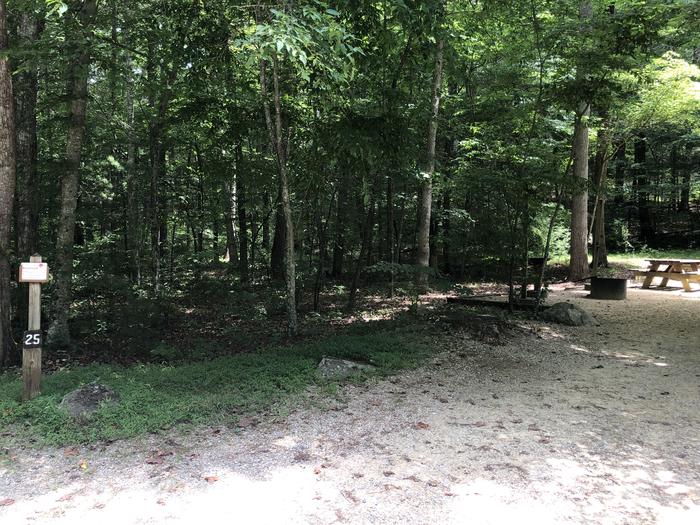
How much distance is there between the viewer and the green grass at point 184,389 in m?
4.01

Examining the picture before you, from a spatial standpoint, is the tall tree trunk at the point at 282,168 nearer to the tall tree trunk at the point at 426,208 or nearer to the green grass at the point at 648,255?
the tall tree trunk at the point at 426,208

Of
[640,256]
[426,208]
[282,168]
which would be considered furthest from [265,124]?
[640,256]

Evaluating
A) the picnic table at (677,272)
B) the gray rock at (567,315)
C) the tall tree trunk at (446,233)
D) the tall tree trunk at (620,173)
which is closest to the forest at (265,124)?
the gray rock at (567,315)

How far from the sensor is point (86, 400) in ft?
14.1

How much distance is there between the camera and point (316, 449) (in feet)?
12.3

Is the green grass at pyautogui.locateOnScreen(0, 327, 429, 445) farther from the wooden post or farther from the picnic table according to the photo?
the picnic table

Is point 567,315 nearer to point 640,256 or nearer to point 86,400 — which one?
point 86,400

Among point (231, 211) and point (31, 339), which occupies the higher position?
point (231, 211)

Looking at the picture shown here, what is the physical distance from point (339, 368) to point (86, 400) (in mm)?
2520

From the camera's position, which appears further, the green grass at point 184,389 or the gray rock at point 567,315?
the gray rock at point 567,315

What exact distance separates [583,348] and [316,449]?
16.1ft

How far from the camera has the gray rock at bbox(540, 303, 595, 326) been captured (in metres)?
8.50

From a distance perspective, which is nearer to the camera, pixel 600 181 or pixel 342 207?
pixel 342 207

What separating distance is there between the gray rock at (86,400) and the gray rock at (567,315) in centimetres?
707
